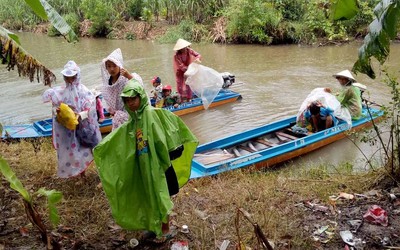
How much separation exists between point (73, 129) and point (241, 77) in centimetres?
883

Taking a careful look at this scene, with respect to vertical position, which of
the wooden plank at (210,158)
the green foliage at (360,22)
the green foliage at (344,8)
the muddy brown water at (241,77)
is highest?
the green foliage at (344,8)

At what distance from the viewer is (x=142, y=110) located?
346 cm

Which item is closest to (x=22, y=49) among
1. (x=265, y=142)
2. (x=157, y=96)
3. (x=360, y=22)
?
(x=265, y=142)

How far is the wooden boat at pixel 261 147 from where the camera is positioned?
19.3 ft

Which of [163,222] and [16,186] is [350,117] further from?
[16,186]

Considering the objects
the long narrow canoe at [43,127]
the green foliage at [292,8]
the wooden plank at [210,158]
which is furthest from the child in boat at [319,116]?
the green foliage at [292,8]

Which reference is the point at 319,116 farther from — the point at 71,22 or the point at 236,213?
the point at 71,22

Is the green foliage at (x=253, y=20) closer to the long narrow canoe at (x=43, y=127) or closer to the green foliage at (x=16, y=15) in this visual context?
the long narrow canoe at (x=43, y=127)

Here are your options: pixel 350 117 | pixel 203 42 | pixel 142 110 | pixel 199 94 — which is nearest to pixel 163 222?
pixel 142 110

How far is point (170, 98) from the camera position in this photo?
9023 millimetres

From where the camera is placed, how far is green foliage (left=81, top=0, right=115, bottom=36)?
2358 centimetres

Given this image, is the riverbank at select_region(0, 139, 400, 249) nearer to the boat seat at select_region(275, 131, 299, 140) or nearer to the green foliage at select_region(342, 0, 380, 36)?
the boat seat at select_region(275, 131, 299, 140)

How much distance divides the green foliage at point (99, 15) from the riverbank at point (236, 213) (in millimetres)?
19810

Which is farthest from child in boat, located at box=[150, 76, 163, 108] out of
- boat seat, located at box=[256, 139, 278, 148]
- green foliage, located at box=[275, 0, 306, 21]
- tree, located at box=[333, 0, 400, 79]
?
green foliage, located at box=[275, 0, 306, 21]
